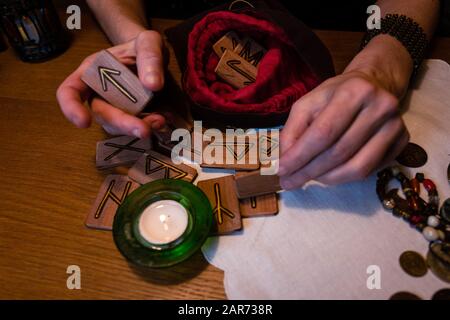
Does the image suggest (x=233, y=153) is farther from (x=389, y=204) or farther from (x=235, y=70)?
(x=389, y=204)

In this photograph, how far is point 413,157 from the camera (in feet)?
2.23

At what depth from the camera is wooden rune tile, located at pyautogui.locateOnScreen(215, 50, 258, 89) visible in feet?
2.50

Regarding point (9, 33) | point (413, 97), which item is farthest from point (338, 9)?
point (9, 33)

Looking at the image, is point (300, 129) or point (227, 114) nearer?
point (300, 129)

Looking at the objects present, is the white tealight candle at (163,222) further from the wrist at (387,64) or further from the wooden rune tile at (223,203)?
the wrist at (387,64)

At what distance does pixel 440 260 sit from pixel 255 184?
34 cm

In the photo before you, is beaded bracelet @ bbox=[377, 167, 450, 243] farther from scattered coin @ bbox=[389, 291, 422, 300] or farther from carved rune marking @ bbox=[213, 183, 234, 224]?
carved rune marking @ bbox=[213, 183, 234, 224]

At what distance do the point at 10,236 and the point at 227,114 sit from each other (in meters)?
0.50

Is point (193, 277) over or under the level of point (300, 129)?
under

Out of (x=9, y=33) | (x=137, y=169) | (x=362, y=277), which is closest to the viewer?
(x=362, y=277)

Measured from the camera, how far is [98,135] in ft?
2.59

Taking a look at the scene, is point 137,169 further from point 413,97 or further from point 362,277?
point 413,97

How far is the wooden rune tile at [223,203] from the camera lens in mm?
614

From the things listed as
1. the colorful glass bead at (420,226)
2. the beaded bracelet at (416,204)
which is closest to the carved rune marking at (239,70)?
the beaded bracelet at (416,204)
